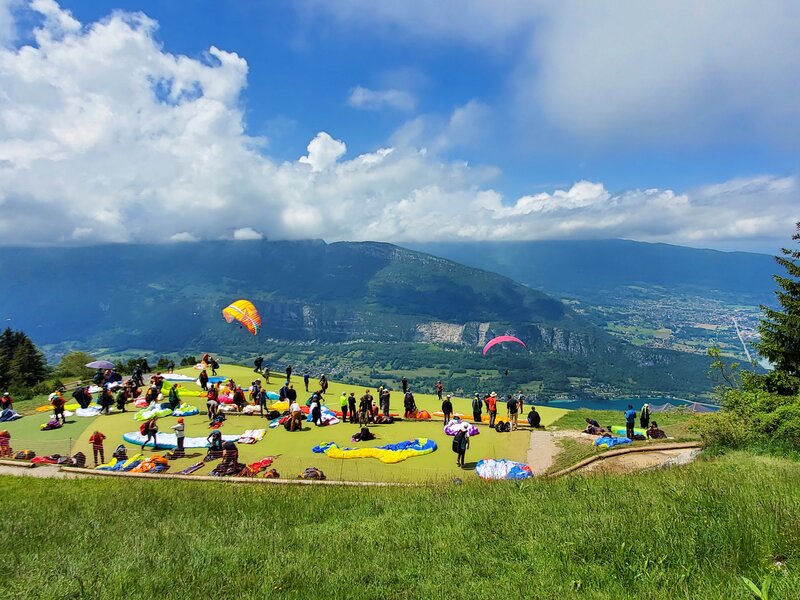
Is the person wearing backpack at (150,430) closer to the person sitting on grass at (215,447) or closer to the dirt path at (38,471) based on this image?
the dirt path at (38,471)

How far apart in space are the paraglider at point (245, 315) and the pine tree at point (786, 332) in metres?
26.1

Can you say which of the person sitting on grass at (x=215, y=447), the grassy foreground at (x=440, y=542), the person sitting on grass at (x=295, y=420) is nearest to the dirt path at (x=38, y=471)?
the person sitting on grass at (x=215, y=447)

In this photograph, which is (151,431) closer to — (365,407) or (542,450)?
(365,407)

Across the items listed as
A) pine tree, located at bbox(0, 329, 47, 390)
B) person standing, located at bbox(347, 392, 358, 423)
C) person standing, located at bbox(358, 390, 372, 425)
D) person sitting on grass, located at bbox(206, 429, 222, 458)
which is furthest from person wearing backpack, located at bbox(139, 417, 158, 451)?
pine tree, located at bbox(0, 329, 47, 390)

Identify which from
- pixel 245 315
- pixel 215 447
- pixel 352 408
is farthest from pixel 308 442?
pixel 245 315

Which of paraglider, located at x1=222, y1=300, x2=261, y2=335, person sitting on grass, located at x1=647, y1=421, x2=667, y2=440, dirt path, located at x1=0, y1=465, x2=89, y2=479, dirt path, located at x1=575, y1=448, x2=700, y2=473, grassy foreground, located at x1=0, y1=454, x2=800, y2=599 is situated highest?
paraglider, located at x1=222, y1=300, x2=261, y2=335

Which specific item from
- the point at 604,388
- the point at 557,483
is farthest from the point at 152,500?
the point at 604,388

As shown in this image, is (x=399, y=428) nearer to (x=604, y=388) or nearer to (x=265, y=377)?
(x=265, y=377)

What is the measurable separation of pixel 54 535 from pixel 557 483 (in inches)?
349

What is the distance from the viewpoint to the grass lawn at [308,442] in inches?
539

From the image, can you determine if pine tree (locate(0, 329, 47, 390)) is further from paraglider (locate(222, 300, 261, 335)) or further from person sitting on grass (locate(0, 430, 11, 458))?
person sitting on grass (locate(0, 430, 11, 458))

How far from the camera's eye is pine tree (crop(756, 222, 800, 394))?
1648 cm

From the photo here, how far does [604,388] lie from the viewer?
142 m

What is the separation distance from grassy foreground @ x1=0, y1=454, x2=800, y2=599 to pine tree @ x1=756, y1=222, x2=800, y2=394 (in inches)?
409
